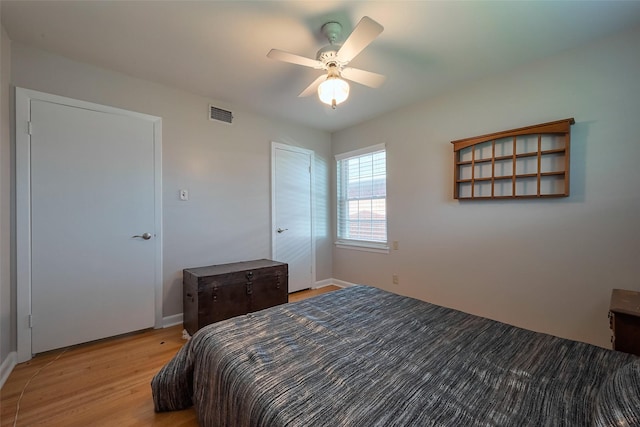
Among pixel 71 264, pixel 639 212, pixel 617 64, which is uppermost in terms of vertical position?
pixel 617 64

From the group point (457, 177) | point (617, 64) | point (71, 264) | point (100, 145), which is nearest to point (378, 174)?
point (457, 177)

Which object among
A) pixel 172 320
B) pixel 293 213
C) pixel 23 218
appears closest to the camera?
pixel 23 218

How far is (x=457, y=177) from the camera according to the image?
2.82m

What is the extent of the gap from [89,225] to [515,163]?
3.87 meters

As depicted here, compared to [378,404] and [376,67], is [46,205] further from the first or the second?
[376,67]

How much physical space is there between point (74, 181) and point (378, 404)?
2841mm

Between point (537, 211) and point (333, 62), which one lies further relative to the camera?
point (537, 211)

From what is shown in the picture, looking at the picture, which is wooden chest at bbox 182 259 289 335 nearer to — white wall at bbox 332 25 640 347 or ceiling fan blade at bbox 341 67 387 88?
white wall at bbox 332 25 640 347

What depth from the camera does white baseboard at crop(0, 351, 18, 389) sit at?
183cm

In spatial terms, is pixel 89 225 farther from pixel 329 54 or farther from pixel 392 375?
pixel 392 375

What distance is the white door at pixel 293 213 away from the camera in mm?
3637

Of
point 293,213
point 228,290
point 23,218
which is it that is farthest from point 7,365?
point 293,213

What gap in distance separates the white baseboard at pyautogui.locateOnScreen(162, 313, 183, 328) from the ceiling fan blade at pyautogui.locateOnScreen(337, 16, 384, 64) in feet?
9.59

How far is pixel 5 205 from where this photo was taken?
1.95 metres
